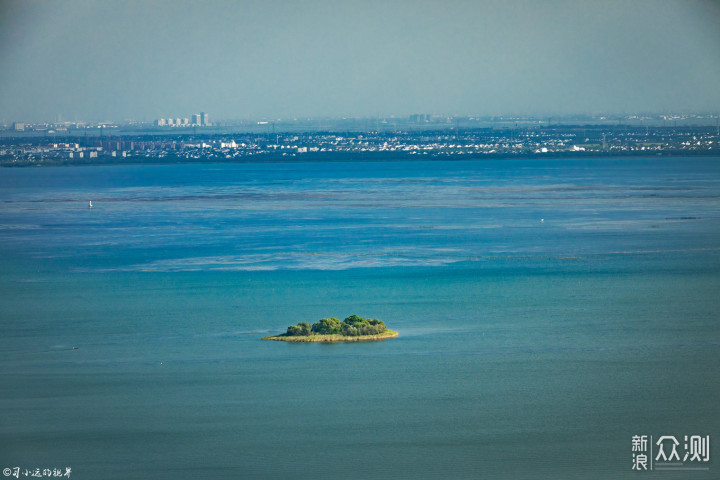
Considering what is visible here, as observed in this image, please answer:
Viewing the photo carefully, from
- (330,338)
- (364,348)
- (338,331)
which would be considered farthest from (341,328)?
(364,348)

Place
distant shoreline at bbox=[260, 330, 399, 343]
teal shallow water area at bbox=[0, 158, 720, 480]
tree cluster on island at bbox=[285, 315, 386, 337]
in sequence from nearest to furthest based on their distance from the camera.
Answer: teal shallow water area at bbox=[0, 158, 720, 480], distant shoreline at bbox=[260, 330, 399, 343], tree cluster on island at bbox=[285, 315, 386, 337]

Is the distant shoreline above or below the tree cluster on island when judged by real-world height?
below

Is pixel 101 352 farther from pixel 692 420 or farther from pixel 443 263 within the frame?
pixel 443 263

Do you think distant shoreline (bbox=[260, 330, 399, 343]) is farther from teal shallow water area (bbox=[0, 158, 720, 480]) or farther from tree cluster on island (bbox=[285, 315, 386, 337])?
teal shallow water area (bbox=[0, 158, 720, 480])

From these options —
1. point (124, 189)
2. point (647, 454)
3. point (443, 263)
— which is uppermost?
point (124, 189)

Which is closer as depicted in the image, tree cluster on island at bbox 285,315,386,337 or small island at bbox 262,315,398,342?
small island at bbox 262,315,398,342

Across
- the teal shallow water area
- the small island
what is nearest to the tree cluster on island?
the small island

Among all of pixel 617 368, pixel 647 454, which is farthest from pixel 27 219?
pixel 647 454
